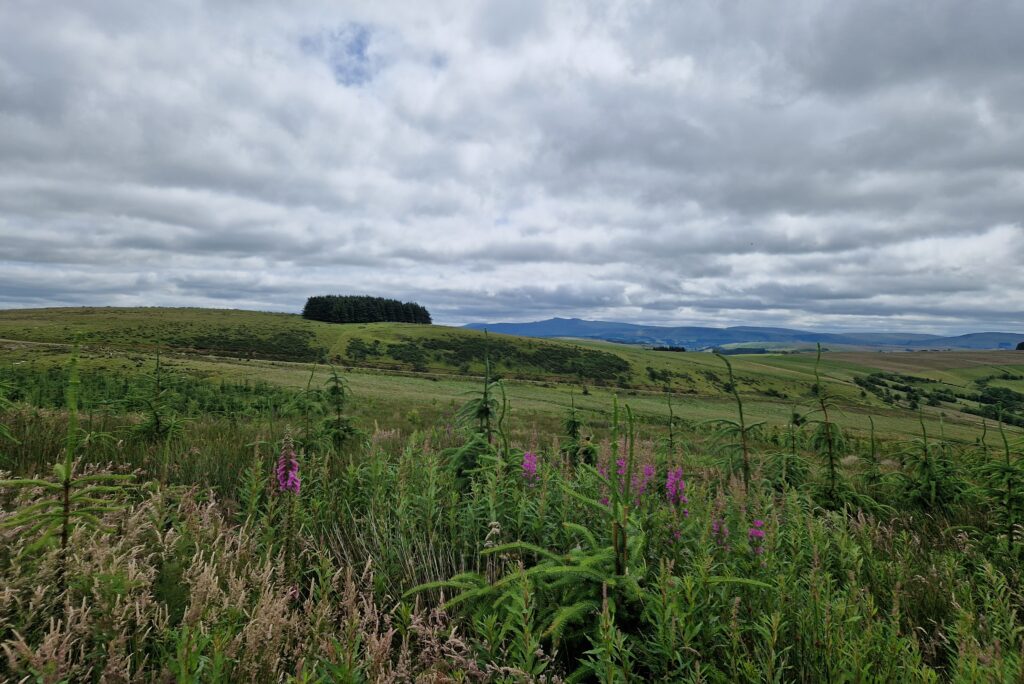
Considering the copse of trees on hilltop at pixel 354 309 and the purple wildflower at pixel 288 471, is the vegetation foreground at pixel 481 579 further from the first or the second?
the copse of trees on hilltop at pixel 354 309

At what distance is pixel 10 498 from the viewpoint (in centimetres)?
384

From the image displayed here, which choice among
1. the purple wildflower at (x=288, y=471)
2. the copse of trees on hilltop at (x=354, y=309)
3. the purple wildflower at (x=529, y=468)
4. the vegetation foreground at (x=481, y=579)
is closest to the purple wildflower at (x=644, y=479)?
the vegetation foreground at (x=481, y=579)

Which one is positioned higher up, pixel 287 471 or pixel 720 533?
pixel 287 471

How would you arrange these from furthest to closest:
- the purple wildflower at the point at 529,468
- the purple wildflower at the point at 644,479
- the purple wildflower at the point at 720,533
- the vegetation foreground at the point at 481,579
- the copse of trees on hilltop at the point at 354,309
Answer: the copse of trees on hilltop at the point at 354,309 → the purple wildflower at the point at 529,468 → the purple wildflower at the point at 644,479 → the purple wildflower at the point at 720,533 → the vegetation foreground at the point at 481,579

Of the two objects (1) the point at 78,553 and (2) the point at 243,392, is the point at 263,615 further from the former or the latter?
(2) the point at 243,392

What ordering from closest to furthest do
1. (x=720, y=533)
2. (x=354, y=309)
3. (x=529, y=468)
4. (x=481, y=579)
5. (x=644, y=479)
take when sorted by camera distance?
(x=481, y=579) → (x=720, y=533) → (x=644, y=479) → (x=529, y=468) → (x=354, y=309)

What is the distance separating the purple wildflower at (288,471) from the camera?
12.7 feet

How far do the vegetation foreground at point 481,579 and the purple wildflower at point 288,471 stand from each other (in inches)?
1.0

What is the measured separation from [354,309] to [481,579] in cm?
15483

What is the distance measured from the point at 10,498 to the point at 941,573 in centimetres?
768

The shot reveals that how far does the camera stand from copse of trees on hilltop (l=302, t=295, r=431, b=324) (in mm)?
146000

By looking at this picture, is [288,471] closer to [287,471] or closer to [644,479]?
[287,471]

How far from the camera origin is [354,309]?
14875cm

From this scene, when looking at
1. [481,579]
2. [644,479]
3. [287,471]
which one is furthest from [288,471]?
[644,479]
